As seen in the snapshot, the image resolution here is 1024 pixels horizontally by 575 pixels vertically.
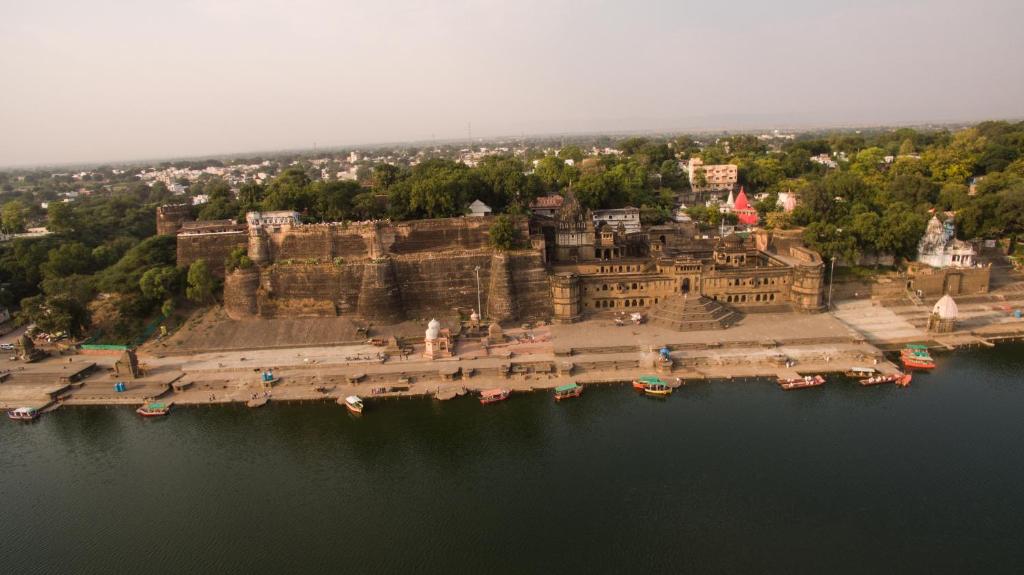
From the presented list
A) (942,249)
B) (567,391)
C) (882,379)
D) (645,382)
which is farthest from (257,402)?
(942,249)

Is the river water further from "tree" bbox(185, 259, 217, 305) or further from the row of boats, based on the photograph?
"tree" bbox(185, 259, 217, 305)

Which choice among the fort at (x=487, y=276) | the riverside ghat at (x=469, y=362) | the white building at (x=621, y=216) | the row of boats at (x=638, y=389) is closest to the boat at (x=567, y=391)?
the row of boats at (x=638, y=389)

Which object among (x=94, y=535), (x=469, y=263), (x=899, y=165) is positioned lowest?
(x=94, y=535)

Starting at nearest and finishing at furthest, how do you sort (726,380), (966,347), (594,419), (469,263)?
1. (594,419)
2. (726,380)
3. (966,347)
4. (469,263)

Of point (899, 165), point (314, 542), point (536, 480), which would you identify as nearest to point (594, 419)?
point (536, 480)

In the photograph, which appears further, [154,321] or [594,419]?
[154,321]

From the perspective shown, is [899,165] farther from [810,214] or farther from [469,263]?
[469,263]

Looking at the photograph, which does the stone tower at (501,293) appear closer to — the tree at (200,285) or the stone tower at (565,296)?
the stone tower at (565,296)

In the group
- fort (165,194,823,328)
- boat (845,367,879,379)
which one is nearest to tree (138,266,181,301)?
fort (165,194,823,328)
